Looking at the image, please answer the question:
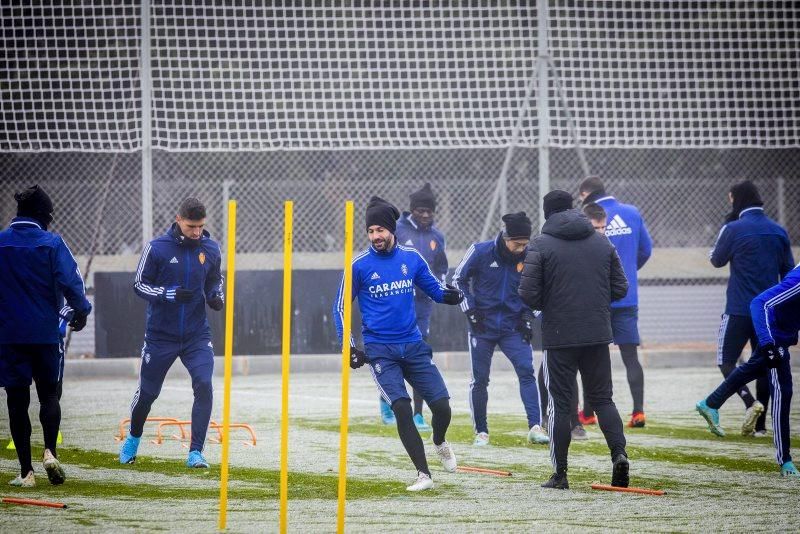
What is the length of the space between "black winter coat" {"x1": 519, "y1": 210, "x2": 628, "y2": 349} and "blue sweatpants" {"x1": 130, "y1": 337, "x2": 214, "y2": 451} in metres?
2.44

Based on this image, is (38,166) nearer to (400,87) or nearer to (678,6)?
(400,87)

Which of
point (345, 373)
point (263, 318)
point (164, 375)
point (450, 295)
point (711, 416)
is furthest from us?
point (263, 318)

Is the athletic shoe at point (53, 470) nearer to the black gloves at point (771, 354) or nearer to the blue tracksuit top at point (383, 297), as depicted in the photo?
the blue tracksuit top at point (383, 297)

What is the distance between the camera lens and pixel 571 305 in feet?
26.0

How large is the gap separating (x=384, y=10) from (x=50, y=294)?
11.2 metres

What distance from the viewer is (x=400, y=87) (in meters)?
18.7

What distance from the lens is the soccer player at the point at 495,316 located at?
10148 mm

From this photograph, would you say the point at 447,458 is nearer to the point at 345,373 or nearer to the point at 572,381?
the point at 572,381

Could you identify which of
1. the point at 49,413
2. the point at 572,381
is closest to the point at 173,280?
the point at 49,413

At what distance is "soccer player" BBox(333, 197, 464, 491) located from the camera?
8.09 metres

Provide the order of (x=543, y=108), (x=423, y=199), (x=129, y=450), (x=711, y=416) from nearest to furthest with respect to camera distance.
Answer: (x=129, y=450) → (x=711, y=416) → (x=423, y=199) → (x=543, y=108)

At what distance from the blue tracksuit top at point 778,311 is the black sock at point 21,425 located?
4.45m

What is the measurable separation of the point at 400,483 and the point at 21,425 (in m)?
2.35

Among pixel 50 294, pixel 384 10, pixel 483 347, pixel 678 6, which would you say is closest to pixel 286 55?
pixel 384 10
